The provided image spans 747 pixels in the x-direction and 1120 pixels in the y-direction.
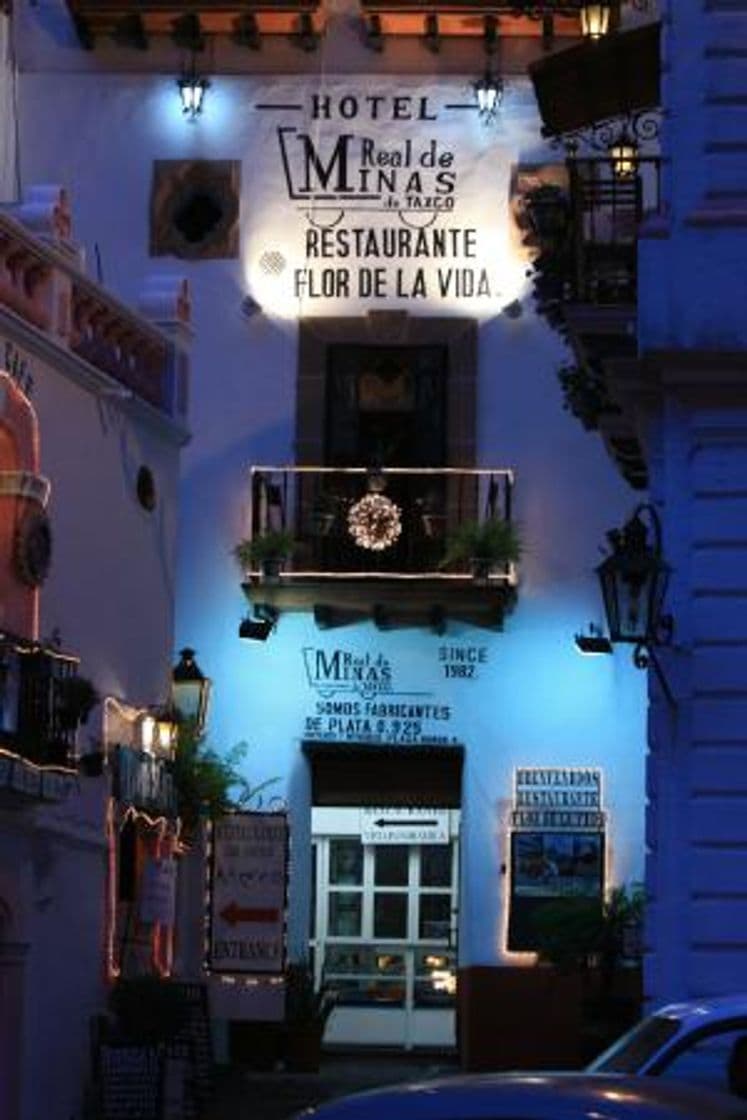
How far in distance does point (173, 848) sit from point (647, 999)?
8396 mm

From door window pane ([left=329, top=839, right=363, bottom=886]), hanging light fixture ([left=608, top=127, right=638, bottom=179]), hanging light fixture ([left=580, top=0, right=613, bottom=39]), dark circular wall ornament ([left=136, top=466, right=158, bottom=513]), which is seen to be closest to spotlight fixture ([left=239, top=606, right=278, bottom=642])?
dark circular wall ornament ([left=136, top=466, right=158, bottom=513])

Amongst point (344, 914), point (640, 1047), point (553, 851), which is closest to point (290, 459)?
point (553, 851)

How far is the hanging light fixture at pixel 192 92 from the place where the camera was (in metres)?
26.5

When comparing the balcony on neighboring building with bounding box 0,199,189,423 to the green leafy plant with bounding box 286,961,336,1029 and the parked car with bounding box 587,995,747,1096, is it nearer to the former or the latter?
the green leafy plant with bounding box 286,961,336,1029

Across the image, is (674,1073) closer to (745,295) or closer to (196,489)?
(745,295)

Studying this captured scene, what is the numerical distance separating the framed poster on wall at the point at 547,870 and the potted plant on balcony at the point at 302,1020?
195 centimetres

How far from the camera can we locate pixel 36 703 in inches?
723

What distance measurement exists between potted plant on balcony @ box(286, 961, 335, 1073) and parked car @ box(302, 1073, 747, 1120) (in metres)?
19.4

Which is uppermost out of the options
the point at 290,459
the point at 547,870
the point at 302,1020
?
the point at 290,459

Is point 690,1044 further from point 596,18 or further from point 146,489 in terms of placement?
point 146,489

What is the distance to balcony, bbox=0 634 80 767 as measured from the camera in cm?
1791

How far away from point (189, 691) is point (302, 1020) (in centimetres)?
363

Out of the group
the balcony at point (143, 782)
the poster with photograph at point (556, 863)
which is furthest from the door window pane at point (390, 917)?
the balcony at point (143, 782)

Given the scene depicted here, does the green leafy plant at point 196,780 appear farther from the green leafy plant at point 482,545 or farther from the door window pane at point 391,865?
the door window pane at point 391,865
